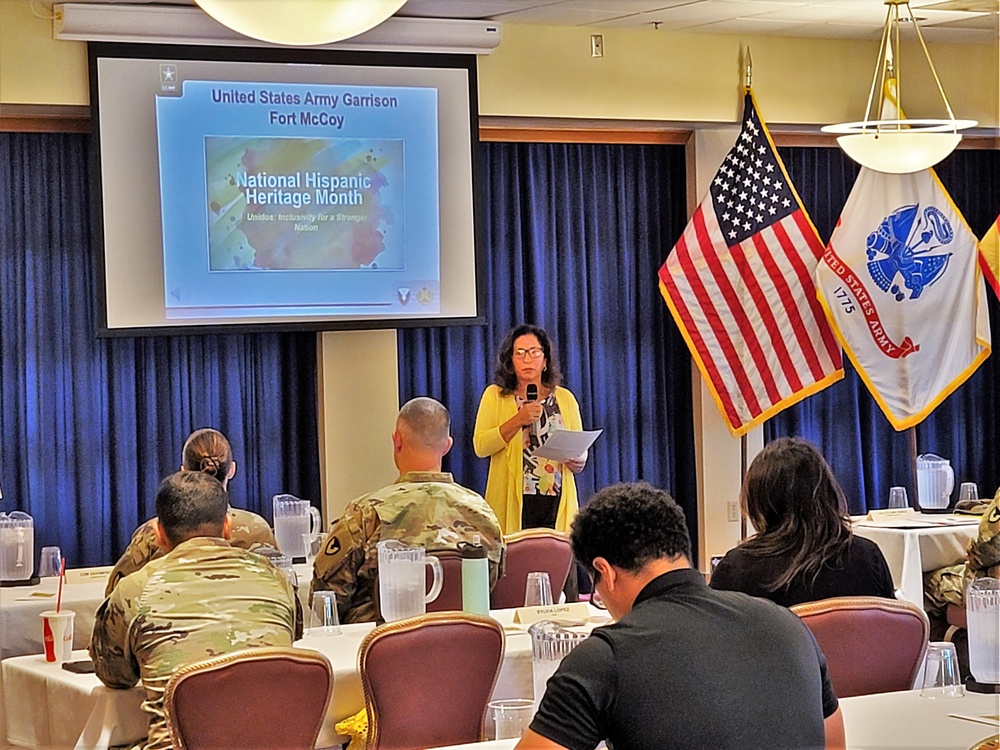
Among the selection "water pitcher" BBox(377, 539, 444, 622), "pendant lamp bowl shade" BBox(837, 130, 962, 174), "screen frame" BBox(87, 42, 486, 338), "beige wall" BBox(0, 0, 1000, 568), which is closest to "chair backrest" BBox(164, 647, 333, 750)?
"water pitcher" BBox(377, 539, 444, 622)

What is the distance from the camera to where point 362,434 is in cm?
643

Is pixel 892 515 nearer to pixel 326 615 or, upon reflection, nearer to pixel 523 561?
pixel 523 561

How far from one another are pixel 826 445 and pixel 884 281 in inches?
47.5

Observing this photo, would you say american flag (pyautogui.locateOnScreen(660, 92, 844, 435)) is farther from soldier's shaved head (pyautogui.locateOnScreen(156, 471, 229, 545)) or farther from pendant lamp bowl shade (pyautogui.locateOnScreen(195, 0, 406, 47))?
pendant lamp bowl shade (pyautogui.locateOnScreen(195, 0, 406, 47))

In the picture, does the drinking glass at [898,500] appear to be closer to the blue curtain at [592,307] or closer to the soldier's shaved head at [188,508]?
the blue curtain at [592,307]

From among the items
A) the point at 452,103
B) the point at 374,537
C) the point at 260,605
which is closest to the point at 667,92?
the point at 452,103

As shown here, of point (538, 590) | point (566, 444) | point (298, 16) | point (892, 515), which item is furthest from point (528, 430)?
point (298, 16)

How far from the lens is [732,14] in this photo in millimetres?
6430

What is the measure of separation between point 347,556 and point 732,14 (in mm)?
3457

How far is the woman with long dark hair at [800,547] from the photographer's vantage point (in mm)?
3457

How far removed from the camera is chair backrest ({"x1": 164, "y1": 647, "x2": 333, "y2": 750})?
298 cm

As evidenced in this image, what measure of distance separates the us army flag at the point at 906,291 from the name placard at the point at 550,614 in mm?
3299

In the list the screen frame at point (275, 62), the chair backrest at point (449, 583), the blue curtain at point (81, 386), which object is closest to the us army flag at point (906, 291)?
the screen frame at point (275, 62)

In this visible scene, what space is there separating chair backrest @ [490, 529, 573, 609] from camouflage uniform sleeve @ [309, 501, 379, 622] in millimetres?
635
